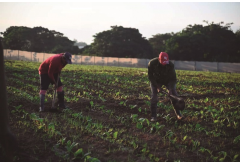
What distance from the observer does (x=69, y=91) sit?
1116 cm

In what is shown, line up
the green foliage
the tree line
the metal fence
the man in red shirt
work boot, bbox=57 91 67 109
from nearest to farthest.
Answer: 1. the man in red shirt
2. work boot, bbox=57 91 67 109
3. the metal fence
4. the tree line
5. the green foliage

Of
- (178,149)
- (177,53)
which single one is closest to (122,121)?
(178,149)

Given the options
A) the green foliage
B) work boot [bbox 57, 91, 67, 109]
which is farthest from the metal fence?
work boot [bbox 57, 91, 67, 109]

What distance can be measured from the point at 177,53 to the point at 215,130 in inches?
1723

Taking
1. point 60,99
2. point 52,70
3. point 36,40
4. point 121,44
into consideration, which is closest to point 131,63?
point 121,44

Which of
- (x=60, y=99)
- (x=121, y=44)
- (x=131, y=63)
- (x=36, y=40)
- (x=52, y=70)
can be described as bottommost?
(x=60, y=99)

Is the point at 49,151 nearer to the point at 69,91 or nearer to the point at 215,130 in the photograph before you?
the point at 215,130

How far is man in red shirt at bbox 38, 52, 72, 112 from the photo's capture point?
682cm

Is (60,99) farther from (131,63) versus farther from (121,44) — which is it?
(121,44)

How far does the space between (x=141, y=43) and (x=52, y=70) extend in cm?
4843

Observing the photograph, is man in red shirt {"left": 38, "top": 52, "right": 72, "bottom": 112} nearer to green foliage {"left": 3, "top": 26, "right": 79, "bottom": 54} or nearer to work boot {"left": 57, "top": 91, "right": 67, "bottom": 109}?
work boot {"left": 57, "top": 91, "right": 67, "bottom": 109}

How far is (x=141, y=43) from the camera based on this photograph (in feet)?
178

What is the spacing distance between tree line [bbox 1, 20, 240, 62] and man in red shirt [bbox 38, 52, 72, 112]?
41.7m

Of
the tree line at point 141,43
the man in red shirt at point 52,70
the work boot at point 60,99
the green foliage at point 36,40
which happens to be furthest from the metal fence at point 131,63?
the man in red shirt at point 52,70
